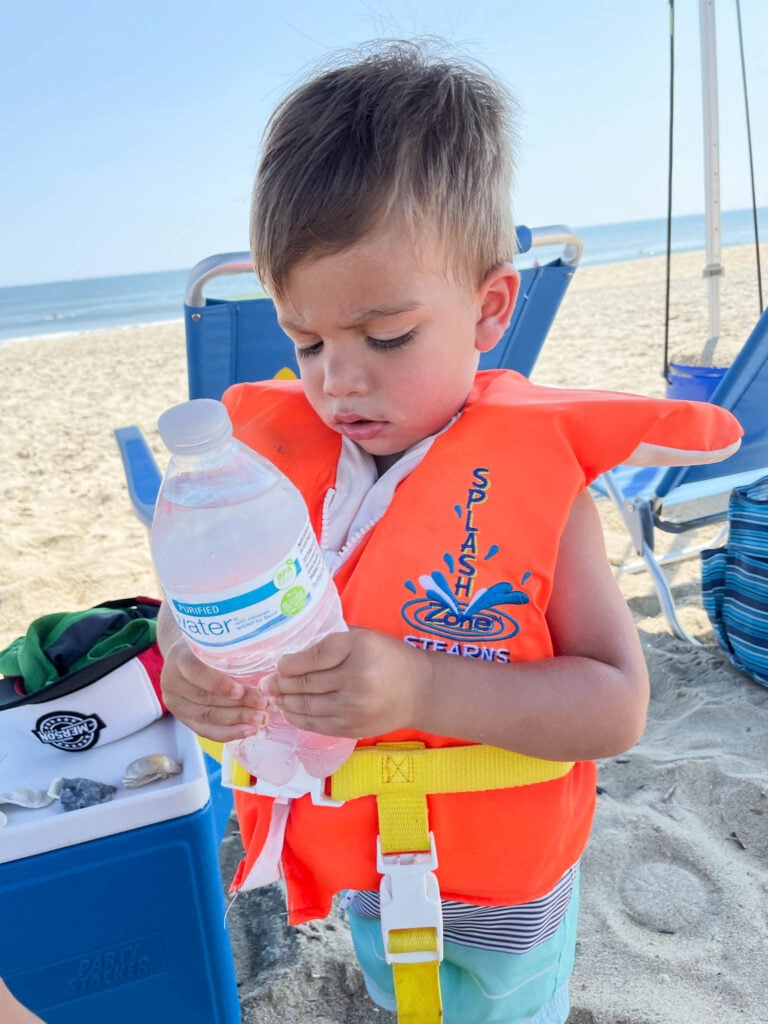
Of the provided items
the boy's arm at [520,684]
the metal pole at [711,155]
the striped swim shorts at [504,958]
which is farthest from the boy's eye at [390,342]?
the metal pole at [711,155]

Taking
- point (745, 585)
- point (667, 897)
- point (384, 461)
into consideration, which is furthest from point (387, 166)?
point (745, 585)

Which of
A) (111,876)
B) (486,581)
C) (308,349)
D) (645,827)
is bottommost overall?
(645,827)

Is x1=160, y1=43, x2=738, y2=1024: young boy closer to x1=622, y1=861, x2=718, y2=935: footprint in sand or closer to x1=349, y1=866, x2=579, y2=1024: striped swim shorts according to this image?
x1=349, y1=866, x2=579, y2=1024: striped swim shorts

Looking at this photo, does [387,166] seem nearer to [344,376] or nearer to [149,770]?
[344,376]

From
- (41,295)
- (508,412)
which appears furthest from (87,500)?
(41,295)

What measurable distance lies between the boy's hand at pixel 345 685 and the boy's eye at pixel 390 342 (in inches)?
16.7

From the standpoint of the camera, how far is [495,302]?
4.44 feet

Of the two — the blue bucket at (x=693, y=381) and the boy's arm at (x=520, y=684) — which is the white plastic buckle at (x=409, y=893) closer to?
the boy's arm at (x=520, y=684)

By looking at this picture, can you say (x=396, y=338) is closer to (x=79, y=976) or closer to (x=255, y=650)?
(x=255, y=650)

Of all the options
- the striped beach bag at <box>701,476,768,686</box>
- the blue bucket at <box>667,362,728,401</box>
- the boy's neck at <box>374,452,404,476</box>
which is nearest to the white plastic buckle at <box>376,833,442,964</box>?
the boy's neck at <box>374,452,404,476</box>

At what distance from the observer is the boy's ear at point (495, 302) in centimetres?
133

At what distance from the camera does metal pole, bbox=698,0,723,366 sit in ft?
14.1

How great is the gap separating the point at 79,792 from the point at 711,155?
471 cm

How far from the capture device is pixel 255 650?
1.10 metres
